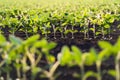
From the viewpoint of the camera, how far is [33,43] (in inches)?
92.7

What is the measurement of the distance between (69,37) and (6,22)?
149cm

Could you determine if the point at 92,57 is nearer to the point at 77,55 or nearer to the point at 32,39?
the point at 77,55

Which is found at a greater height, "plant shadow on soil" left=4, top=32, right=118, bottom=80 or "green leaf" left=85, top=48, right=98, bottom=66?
"green leaf" left=85, top=48, right=98, bottom=66

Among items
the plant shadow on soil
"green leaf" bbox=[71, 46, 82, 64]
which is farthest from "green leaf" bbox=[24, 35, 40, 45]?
the plant shadow on soil

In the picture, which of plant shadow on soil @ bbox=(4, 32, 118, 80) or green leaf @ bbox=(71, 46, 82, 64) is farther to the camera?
plant shadow on soil @ bbox=(4, 32, 118, 80)

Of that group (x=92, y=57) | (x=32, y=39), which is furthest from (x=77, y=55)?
(x=32, y=39)

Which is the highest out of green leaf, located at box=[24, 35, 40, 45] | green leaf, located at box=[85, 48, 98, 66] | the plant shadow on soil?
green leaf, located at box=[24, 35, 40, 45]

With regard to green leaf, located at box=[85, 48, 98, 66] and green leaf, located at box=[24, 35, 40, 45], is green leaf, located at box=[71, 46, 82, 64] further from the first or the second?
green leaf, located at box=[24, 35, 40, 45]

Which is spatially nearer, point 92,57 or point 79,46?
point 92,57

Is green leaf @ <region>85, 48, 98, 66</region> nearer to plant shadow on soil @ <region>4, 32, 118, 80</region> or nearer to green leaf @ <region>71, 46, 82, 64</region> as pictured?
green leaf @ <region>71, 46, 82, 64</region>

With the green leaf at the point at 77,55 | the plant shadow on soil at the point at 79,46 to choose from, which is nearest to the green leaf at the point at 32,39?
the green leaf at the point at 77,55

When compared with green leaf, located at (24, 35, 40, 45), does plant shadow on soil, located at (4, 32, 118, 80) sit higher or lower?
lower

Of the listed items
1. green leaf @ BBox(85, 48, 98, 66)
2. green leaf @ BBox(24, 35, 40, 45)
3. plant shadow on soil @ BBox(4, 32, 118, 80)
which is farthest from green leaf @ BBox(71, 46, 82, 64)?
plant shadow on soil @ BBox(4, 32, 118, 80)

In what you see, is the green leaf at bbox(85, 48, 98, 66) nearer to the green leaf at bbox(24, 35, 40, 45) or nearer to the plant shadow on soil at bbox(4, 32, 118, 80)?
the green leaf at bbox(24, 35, 40, 45)
